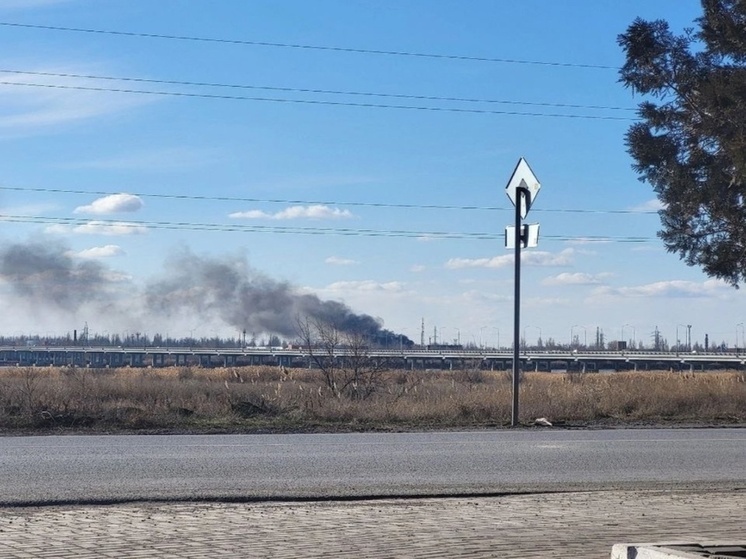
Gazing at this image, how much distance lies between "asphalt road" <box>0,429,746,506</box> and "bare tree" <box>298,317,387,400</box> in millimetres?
10173

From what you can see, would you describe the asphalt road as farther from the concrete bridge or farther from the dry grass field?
the concrete bridge

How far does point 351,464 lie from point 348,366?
714 inches

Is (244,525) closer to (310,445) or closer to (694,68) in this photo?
(310,445)

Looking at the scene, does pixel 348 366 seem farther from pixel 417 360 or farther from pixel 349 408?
pixel 417 360

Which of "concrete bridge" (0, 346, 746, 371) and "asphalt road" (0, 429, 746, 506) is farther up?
"concrete bridge" (0, 346, 746, 371)

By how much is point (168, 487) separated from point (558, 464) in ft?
17.3

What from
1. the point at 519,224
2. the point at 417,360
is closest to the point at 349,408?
the point at 519,224

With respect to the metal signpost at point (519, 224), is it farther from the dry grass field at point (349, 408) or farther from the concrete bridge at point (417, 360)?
→ the concrete bridge at point (417, 360)

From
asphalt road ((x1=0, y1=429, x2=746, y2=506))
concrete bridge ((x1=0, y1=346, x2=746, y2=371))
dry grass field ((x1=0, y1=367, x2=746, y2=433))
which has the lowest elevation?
asphalt road ((x1=0, y1=429, x2=746, y2=506))

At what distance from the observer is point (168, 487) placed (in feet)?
37.7

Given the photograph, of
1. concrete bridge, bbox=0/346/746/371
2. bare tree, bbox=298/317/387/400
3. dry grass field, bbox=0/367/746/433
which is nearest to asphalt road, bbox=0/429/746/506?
dry grass field, bbox=0/367/746/433

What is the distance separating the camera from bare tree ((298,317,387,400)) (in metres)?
29.1

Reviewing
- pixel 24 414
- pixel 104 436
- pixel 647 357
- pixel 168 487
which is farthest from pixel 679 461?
pixel 647 357

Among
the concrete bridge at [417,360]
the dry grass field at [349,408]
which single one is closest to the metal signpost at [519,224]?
the dry grass field at [349,408]
